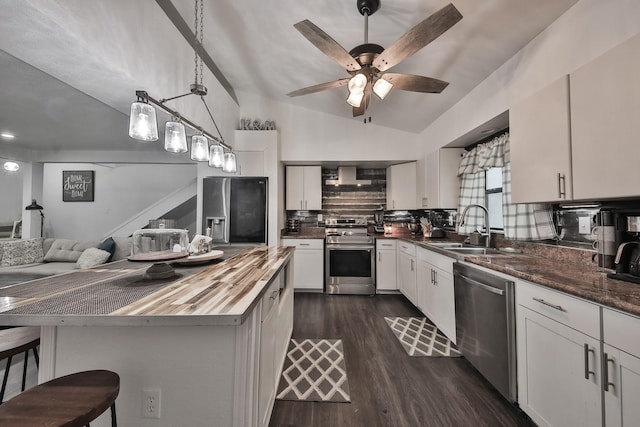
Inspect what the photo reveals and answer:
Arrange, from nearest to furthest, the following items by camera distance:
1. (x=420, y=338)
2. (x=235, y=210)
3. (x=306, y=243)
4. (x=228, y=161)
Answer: (x=228, y=161) → (x=420, y=338) → (x=235, y=210) → (x=306, y=243)

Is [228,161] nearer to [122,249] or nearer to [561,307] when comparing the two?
[561,307]

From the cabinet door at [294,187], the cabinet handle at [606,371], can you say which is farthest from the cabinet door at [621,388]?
the cabinet door at [294,187]

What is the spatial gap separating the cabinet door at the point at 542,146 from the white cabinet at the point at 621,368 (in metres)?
0.76

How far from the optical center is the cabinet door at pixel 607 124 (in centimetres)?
108

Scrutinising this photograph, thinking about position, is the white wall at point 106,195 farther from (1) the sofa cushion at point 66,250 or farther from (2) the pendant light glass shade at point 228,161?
(2) the pendant light glass shade at point 228,161

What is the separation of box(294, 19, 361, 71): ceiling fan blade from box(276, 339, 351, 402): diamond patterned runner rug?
2.33m

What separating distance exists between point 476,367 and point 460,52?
251 cm

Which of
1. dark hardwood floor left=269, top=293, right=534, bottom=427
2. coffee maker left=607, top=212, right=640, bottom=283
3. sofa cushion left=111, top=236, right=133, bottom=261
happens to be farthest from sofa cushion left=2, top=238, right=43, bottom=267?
coffee maker left=607, top=212, right=640, bottom=283

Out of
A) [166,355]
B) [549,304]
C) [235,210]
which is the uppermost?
[235,210]

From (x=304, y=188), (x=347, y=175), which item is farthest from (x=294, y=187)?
(x=347, y=175)

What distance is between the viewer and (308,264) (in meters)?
3.87

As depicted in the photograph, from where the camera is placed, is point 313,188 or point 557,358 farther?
point 313,188

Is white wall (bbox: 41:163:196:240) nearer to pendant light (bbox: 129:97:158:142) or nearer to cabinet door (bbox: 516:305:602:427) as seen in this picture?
pendant light (bbox: 129:97:158:142)

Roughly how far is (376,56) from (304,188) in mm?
2649
